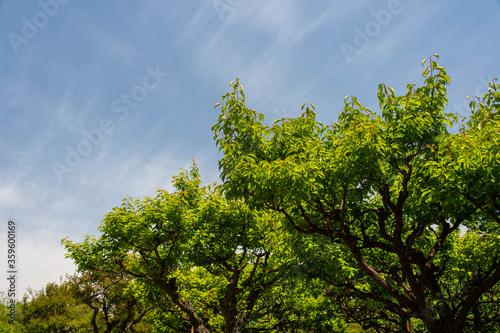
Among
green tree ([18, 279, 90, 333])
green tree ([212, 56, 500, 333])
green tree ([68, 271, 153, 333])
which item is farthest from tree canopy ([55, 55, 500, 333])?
green tree ([18, 279, 90, 333])

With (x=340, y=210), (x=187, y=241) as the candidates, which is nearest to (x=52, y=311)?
(x=187, y=241)

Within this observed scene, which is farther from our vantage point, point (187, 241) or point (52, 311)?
point (52, 311)

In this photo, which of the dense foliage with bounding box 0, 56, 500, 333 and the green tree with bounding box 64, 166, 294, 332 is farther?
the green tree with bounding box 64, 166, 294, 332

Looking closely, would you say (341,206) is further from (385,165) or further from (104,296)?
(104,296)

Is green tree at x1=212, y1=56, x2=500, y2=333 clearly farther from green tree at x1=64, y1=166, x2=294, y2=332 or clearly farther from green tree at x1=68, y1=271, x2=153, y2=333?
green tree at x1=68, y1=271, x2=153, y2=333

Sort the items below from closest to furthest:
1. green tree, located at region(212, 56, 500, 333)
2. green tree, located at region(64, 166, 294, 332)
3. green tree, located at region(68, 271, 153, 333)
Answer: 1. green tree, located at region(212, 56, 500, 333)
2. green tree, located at region(64, 166, 294, 332)
3. green tree, located at region(68, 271, 153, 333)

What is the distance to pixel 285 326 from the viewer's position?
918 inches

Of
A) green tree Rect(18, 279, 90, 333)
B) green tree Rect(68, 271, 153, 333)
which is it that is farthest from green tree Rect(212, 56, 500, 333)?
green tree Rect(18, 279, 90, 333)

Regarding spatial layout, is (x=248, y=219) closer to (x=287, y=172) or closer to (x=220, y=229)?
(x=220, y=229)

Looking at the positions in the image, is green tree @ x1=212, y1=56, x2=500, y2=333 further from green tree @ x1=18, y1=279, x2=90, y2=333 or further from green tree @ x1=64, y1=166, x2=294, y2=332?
green tree @ x1=18, y1=279, x2=90, y2=333

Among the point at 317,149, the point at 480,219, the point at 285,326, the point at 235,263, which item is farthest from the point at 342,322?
the point at 317,149

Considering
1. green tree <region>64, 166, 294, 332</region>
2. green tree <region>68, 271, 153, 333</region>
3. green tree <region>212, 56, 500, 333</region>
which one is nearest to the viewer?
green tree <region>212, 56, 500, 333</region>

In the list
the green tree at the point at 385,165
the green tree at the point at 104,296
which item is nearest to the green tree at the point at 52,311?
the green tree at the point at 104,296

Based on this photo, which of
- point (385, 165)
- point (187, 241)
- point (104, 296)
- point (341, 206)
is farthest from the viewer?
point (104, 296)
